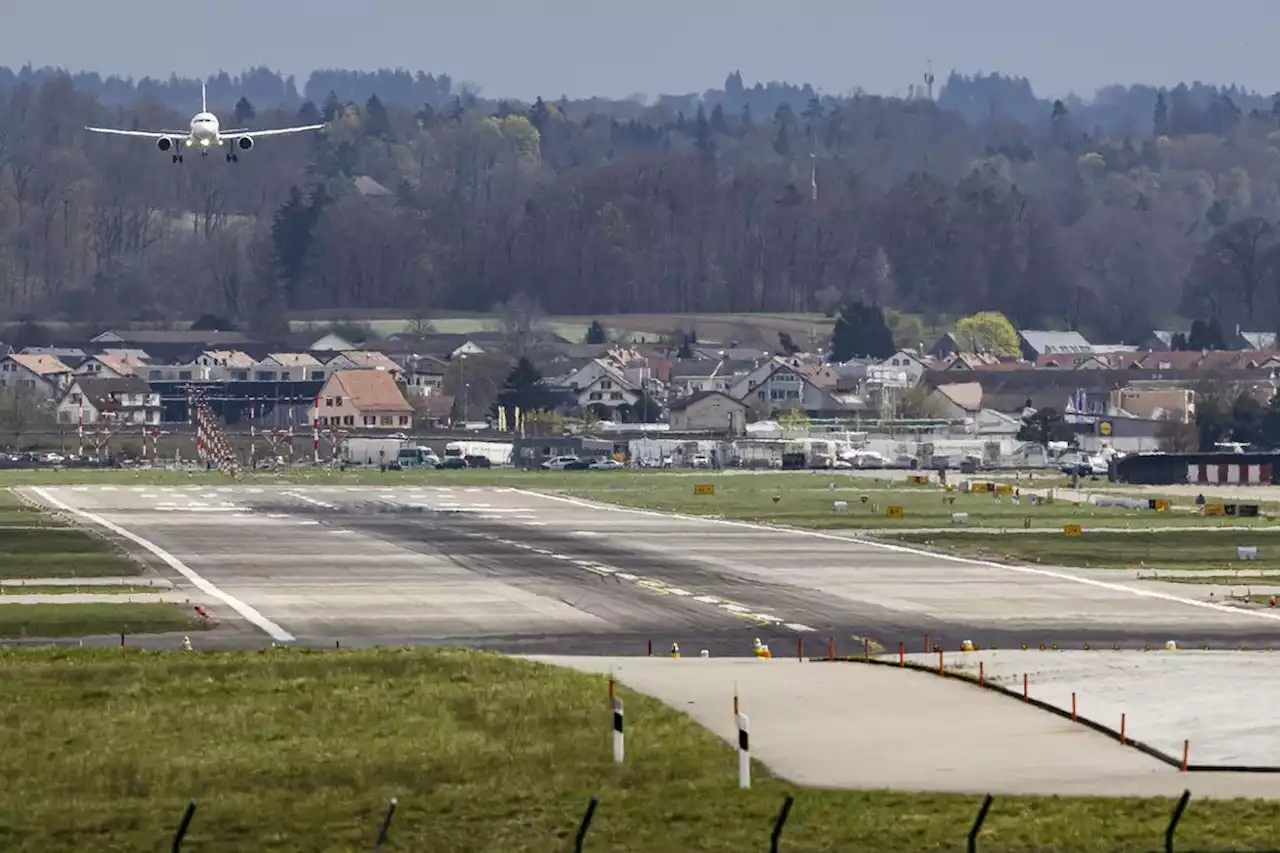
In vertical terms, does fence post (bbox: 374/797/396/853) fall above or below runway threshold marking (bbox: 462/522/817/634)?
above

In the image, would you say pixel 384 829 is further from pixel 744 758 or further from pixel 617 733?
pixel 617 733

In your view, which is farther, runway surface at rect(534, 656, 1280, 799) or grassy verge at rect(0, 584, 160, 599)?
grassy verge at rect(0, 584, 160, 599)

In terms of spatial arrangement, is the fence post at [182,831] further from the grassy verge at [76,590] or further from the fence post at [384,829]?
the grassy verge at [76,590]

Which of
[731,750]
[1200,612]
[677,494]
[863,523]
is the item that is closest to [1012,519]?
[863,523]

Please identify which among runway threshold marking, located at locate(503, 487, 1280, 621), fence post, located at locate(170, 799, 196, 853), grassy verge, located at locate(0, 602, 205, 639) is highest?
fence post, located at locate(170, 799, 196, 853)

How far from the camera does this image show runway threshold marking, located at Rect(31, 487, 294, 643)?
6997cm

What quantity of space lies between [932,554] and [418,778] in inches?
2507

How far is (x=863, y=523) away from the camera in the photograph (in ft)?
411

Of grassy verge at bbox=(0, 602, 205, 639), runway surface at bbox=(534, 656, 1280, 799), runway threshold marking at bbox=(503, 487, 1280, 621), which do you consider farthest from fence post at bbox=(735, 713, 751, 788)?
runway threshold marking at bbox=(503, 487, 1280, 621)

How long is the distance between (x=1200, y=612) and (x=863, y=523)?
165 ft

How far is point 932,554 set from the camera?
338 feet

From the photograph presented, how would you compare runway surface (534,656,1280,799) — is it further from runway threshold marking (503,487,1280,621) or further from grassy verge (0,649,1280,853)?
runway threshold marking (503,487,1280,621)

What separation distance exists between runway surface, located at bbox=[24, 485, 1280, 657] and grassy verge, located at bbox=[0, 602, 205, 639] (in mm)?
1978

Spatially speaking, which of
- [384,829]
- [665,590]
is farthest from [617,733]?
[665,590]
